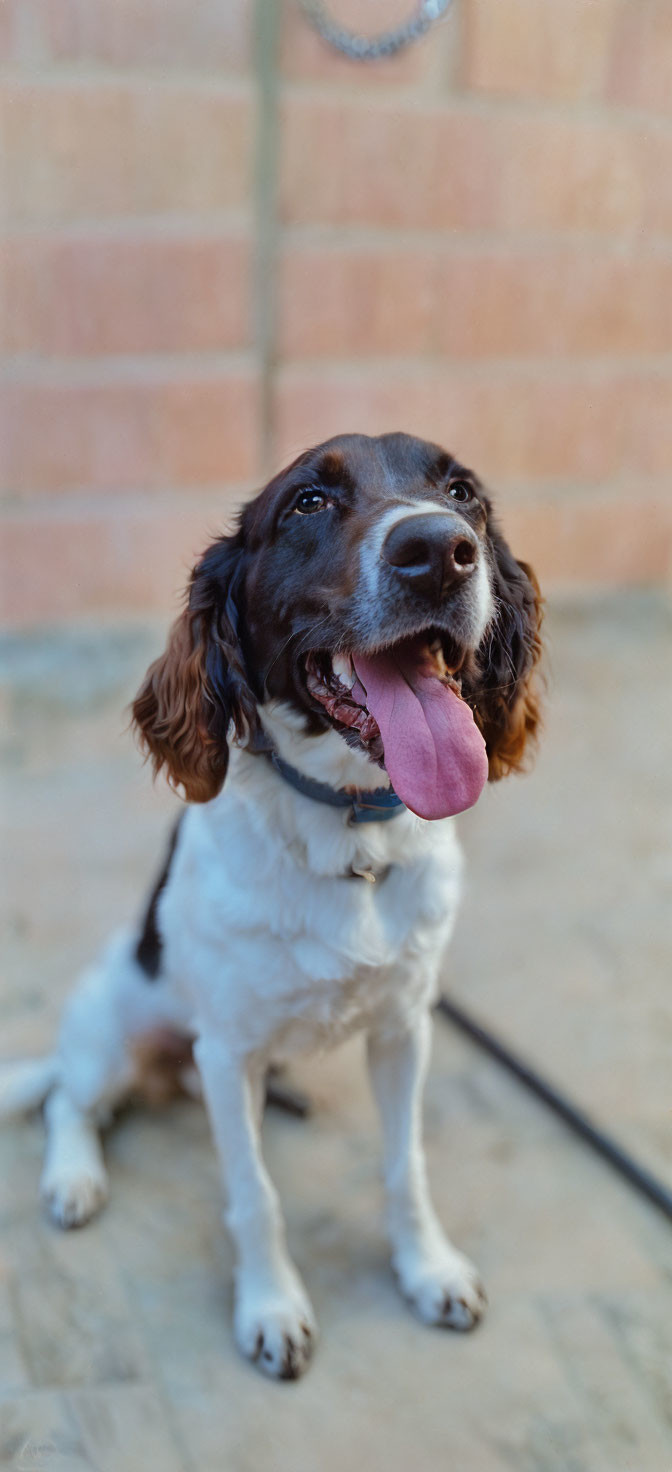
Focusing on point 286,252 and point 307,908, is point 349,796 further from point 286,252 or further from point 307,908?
point 286,252

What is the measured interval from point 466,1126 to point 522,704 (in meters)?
0.93

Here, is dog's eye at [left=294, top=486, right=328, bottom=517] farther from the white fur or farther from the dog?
the white fur

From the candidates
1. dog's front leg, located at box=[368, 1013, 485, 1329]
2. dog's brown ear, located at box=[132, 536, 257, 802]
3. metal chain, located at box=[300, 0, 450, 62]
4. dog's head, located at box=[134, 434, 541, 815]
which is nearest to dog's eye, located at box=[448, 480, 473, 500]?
dog's head, located at box=[134, 434, 541, 815]

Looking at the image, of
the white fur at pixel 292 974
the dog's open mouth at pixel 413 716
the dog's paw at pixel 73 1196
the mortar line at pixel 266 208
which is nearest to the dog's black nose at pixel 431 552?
the dog's open mouth at pixel 413 716

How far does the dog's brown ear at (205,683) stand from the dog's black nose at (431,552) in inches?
13.0

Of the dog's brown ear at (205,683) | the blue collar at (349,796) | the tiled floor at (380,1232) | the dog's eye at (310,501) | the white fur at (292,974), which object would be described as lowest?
the tiled floor at (380,1232)

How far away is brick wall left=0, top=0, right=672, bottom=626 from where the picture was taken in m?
3.37

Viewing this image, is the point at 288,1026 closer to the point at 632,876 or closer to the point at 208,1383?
the point at 208,1383

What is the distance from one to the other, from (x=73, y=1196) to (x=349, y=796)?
89 centimetres

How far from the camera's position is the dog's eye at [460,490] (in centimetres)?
149

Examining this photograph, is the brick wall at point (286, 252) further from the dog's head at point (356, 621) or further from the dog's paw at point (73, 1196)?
the dog's paw at point (73, 1196)

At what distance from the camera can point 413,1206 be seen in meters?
1.85

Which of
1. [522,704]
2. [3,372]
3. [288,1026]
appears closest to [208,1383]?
[288,1026]

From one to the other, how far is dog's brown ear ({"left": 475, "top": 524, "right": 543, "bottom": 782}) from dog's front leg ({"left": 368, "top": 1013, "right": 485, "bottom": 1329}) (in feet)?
1.50
